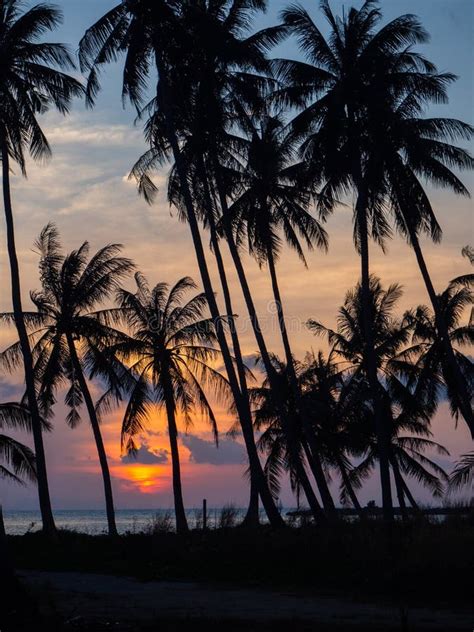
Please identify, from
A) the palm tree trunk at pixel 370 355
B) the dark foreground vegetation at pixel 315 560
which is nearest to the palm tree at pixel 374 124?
the palm tree trunk at pixel 370 355

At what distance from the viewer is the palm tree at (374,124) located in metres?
26.5

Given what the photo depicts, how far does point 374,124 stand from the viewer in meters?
26.5

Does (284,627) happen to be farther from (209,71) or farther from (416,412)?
(416,412)

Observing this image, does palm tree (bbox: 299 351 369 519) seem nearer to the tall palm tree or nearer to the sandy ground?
the tall palm tree

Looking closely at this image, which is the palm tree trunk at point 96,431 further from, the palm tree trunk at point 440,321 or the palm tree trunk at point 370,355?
the palm tree trunk at point 440,321

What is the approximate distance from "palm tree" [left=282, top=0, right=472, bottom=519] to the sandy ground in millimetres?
10769

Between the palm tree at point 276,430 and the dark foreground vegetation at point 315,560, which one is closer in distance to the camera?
the dark foreground vegetation at point 315,560

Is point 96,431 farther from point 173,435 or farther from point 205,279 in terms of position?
point 205,279

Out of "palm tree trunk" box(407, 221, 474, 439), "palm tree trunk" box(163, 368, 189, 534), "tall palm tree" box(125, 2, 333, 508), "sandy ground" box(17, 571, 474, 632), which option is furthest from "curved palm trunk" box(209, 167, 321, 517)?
"sandy ground" box(17, 571, 474, 632)

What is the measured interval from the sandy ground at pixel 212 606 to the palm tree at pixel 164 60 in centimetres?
906

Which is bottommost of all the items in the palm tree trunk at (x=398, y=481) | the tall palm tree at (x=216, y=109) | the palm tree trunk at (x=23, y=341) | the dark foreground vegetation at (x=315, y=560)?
the dark foreground vegetation at (x=315, y=560)

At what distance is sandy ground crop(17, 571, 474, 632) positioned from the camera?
42.9 feet

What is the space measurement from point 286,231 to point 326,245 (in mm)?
1538

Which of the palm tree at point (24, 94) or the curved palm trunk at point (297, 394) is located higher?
the palm tree at point (24, 94)
